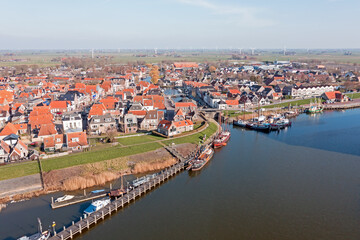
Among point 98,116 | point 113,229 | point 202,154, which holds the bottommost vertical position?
point 113,229

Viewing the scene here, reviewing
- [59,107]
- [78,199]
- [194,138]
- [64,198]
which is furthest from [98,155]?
[59,107]

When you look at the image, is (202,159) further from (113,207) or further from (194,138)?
(113,207)

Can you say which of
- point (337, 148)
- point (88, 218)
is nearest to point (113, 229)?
point (88, 218)

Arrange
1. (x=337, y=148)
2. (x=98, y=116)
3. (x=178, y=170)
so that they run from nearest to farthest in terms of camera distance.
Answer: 1. (x=178, y=170)
2. (x=337, y=148)
3. (x=98, y=116)

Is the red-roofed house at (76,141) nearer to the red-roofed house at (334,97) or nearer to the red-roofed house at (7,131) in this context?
the red-roofed house at (7,131)

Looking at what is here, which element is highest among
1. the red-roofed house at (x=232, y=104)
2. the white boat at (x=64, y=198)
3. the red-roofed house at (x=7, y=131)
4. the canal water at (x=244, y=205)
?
the red-roofed house at (x=232, y=104)

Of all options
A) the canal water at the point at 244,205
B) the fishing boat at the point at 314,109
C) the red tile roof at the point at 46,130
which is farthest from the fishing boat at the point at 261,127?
the red tile roof at the point at 46,130

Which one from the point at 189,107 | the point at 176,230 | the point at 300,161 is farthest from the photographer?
the point at 189,107

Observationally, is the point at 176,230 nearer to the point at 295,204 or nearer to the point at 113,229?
the point at 113,229
